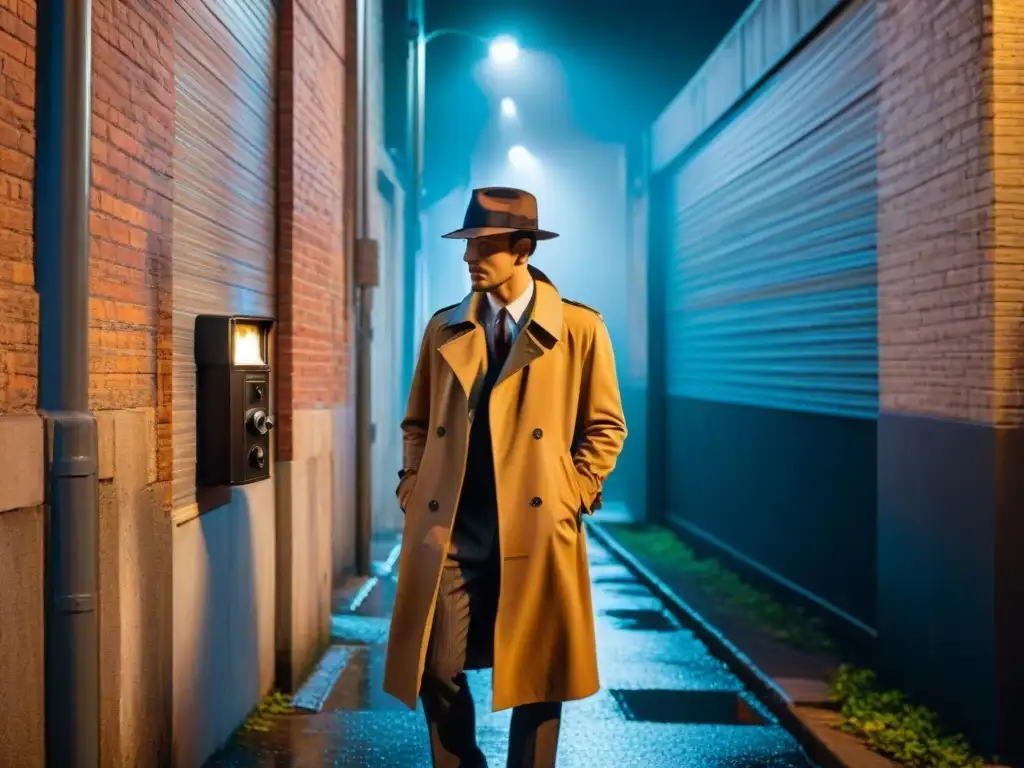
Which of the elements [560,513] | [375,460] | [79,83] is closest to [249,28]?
[79,83]

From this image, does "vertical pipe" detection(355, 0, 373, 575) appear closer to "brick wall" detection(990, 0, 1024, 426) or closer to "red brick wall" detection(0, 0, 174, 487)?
"red brick wall" detection(0, 0, 174, 487)

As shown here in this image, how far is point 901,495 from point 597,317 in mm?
2713

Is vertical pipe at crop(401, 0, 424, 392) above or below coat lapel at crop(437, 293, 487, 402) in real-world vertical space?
above

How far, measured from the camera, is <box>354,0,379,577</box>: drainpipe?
1014 centimetres

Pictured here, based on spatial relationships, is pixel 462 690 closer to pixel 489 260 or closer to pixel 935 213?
pixel 489 260

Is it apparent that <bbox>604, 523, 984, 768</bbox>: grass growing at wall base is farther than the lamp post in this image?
No

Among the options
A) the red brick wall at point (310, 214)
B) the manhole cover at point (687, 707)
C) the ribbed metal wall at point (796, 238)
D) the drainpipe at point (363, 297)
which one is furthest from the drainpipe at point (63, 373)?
the drainpipe at point (363, 297)

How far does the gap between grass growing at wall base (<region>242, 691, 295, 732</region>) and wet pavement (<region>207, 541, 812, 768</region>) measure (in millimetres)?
68

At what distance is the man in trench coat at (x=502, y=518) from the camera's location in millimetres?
4141

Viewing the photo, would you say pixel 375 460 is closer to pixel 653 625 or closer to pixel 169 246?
pixel 653 625

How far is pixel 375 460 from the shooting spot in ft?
46.7

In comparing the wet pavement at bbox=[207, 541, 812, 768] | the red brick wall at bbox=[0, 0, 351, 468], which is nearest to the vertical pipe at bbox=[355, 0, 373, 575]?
the wet pavement at bbox=[207, 541, 812, 768]

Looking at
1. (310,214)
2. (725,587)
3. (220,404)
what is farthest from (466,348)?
(725,587)

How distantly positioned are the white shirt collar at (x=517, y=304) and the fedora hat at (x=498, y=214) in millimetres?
231
